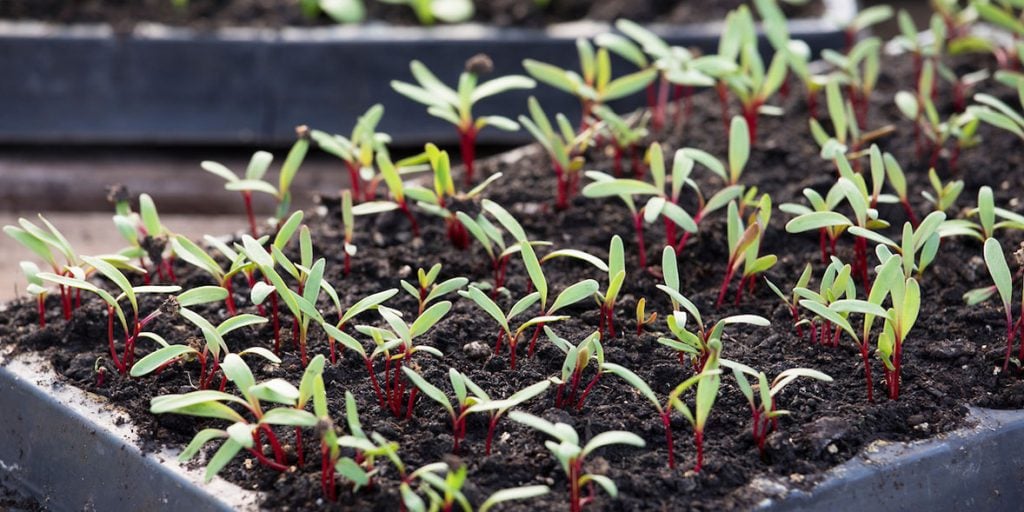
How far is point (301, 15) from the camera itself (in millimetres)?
3541

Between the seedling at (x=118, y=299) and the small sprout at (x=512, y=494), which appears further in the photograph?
the seedling at (x=118, y=299)

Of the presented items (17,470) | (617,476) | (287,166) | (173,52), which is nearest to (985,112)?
(617,476)

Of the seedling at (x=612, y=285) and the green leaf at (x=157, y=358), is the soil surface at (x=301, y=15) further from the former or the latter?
the green leaf at (x=157, y=358)

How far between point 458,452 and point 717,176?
3.59 feet

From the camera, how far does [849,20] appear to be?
3.30 metres

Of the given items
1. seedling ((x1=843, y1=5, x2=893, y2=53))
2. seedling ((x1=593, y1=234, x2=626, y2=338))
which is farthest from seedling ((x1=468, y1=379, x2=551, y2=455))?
seedling ((x1=843, y1=5, x2=893, y2=53))

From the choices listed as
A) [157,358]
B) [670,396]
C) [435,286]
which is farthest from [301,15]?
[670,396]

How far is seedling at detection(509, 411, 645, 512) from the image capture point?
1502 mm

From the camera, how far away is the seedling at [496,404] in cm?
159

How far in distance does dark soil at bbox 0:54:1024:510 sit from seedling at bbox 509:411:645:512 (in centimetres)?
3

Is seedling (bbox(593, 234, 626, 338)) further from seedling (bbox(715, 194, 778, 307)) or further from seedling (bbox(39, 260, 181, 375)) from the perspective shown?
seedling (bbox(39, 260, 181, 375))

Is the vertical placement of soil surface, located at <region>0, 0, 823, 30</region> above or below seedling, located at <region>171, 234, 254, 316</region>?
above

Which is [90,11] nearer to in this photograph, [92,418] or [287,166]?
[287,166]

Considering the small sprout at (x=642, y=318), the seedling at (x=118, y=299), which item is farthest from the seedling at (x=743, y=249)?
the seedling at (x=118, y=299)
